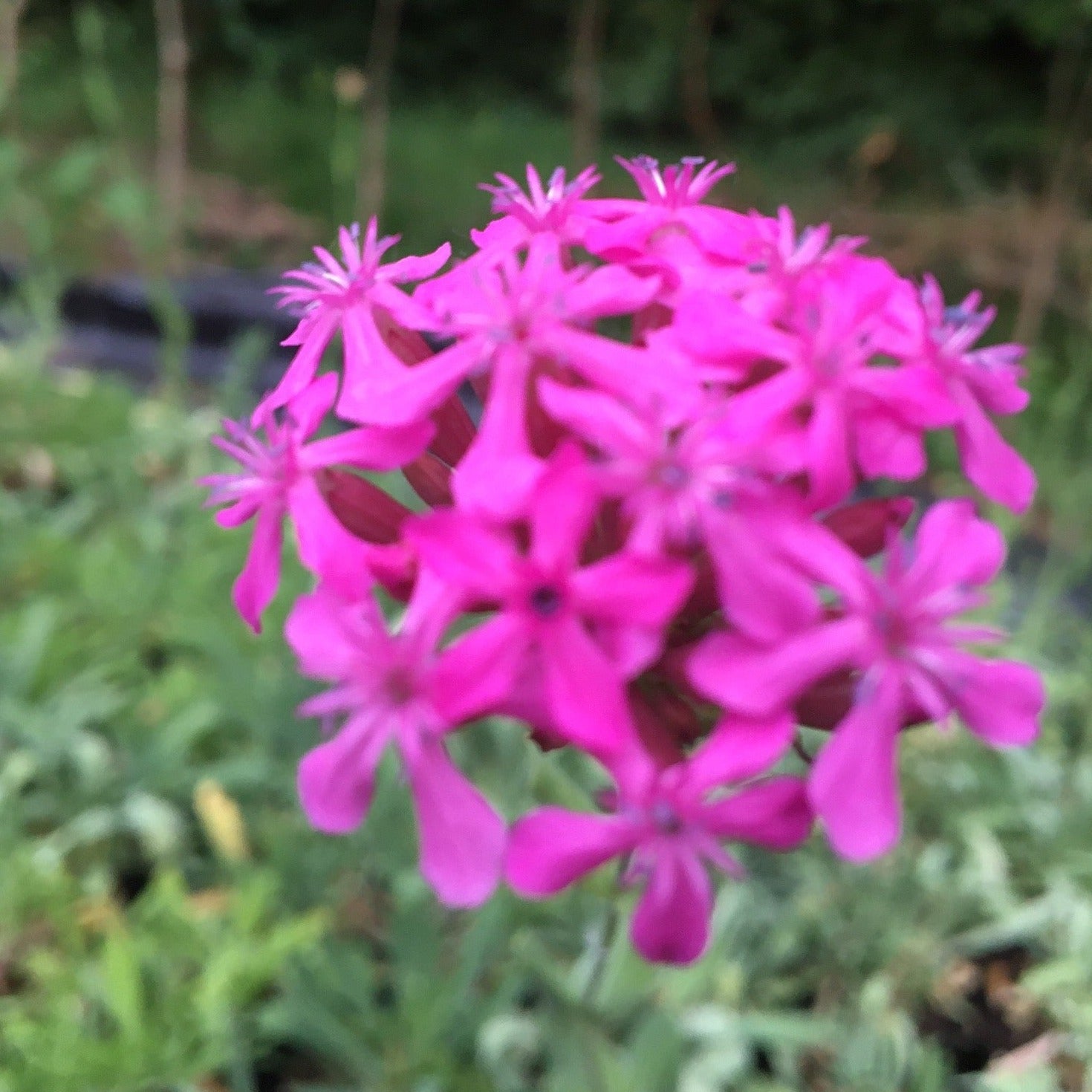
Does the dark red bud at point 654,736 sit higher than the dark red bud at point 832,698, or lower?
lower

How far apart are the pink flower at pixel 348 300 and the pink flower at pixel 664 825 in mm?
279

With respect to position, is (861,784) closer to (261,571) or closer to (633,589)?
(633,589)

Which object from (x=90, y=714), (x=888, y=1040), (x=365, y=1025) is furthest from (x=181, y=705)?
(x=888, y=1040)

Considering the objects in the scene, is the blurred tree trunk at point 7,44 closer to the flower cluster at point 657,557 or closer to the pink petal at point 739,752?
the flower cluster at point 657,557

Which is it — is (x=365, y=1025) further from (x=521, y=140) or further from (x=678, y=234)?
(x=521, y=140)

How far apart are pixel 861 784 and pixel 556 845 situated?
0.44 feet

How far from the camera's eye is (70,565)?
178cm

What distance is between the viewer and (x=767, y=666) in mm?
457

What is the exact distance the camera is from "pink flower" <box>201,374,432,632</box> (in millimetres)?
548

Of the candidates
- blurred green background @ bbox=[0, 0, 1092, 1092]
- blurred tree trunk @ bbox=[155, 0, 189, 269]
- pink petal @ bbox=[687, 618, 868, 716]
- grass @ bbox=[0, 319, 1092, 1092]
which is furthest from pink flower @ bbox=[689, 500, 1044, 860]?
blurred tree trunk @ bbox=[155, 0, 189, 269]

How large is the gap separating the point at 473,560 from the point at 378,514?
0.56ft

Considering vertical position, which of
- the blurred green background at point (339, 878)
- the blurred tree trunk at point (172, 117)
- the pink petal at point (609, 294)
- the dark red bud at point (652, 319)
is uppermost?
the pink petal at point (609, 294)

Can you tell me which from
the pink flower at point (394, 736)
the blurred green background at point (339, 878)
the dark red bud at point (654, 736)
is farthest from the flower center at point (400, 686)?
the blurred green background at point (339, 878)

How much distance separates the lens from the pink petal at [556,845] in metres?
0.47
